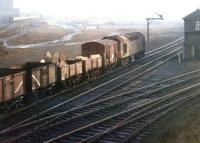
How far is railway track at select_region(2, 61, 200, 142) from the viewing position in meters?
17.0

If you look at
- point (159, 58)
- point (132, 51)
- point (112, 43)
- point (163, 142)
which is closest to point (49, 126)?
point (163, 142)

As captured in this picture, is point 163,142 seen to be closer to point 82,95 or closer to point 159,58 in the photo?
point 82,95

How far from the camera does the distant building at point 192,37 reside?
42.2m

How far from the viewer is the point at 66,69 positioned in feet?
86.3

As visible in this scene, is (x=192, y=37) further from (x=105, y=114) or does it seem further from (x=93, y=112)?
(x=93, y=112)

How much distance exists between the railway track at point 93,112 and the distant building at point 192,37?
43.1 ft

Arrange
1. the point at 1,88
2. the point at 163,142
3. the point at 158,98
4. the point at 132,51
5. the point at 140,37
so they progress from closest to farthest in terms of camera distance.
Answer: the point at 163,142
the point at 1,88
the point at 158,98
the point at 132,51
the point at 140,37

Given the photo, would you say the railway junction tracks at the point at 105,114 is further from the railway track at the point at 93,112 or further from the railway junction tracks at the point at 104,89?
the railway junction tracks at the point at 104,89

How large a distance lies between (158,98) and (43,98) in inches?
260

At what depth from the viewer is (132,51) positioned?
41.6m

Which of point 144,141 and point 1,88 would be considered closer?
point 144,141

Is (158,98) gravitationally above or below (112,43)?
below

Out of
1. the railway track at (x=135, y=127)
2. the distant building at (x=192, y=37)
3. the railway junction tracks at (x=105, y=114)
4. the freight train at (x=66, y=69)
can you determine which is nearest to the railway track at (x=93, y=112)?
the railway junction tracks at (x=105, y=114)

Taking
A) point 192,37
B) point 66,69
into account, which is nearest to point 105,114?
point 66,69
